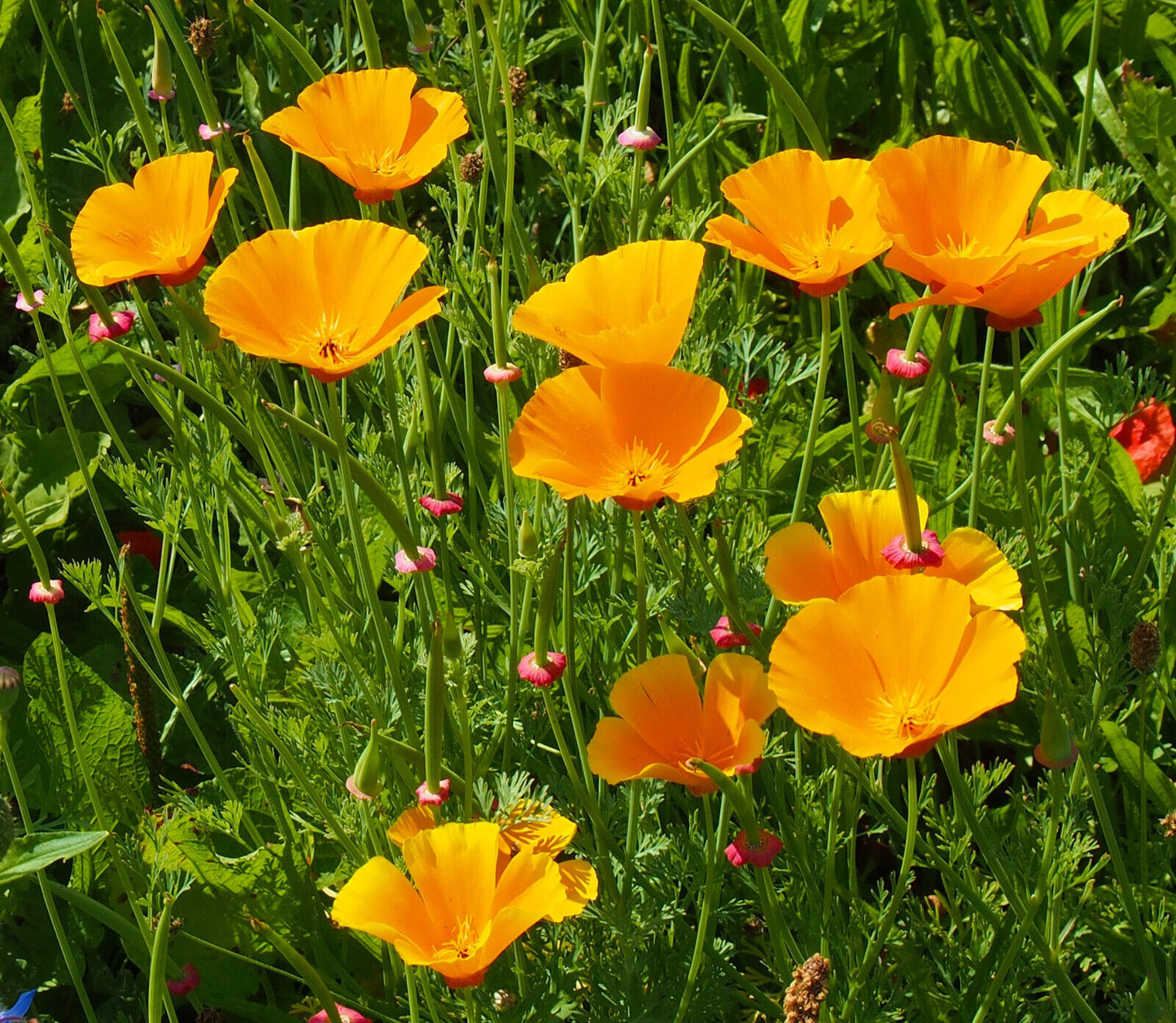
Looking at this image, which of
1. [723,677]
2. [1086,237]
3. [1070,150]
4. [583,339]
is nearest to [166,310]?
[583,339]

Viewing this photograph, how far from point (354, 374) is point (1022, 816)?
0.90 meters

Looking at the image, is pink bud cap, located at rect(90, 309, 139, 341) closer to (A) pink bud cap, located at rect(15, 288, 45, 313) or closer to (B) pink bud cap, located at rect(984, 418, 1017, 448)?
(A) pink bud cap, located at rect(15, 288, 45, 313)

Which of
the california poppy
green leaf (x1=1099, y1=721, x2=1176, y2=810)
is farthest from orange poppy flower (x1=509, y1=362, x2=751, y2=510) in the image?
the california poppy

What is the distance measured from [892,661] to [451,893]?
0.38 m

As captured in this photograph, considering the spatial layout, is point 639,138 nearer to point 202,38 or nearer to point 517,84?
point 517,84

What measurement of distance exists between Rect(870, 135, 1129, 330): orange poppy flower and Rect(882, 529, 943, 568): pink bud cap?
0.18m

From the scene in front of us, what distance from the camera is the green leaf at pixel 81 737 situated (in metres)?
1.62

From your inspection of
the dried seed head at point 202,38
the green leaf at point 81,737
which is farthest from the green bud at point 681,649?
the dried seed head at point 202,38

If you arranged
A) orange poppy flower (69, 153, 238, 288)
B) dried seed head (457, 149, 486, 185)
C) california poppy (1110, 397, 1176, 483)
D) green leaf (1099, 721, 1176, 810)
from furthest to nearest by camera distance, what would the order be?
california poppy (1110, 397, 1176, 483) < dried seed head (457, 149, 486, 185) < green leaf (1099, 721, 1176, 810) < orange poppy flower (69, 153, 238, 288)

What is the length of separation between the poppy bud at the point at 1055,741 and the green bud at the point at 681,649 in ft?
0.91

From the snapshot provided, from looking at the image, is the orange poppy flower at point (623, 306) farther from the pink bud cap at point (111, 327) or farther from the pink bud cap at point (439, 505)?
the pink bud cap at point (111, 327)

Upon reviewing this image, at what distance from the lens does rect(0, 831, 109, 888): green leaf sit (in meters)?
0.93

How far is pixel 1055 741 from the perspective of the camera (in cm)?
102

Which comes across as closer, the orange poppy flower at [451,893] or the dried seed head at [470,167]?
the orange poppy flower at [451,893]
